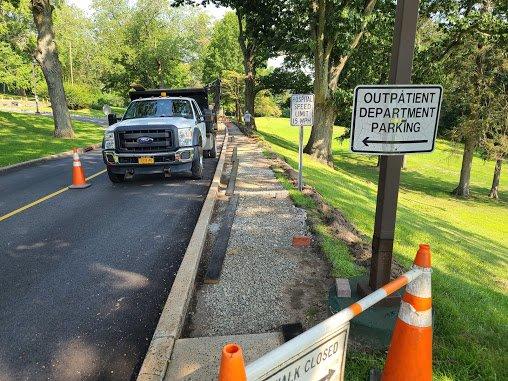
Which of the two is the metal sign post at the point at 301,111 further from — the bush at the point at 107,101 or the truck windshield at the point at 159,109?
the bush at the point at 107,101

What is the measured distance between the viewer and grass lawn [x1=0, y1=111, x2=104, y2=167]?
1526 centimetres

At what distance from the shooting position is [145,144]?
902 centimetres

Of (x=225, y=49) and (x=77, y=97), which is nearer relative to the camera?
(x=225, y=49)

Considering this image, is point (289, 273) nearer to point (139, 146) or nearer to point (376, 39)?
point (139, 146)

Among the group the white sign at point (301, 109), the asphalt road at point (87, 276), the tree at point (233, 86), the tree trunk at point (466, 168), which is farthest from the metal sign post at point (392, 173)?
the tree at point (233, 86)

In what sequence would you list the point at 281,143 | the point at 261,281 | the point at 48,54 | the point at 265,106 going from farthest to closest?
the point at 265,106
the point at 281,143
the point at 48,54
the point at 261,281

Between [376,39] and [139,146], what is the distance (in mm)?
15557

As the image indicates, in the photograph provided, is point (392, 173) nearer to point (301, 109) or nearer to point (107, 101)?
point (301, 109)

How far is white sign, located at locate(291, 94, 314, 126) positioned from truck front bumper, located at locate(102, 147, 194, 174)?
2.59 metres

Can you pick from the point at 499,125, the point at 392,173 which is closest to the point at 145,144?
the point at 392,173

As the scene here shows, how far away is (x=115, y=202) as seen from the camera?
26.6ft

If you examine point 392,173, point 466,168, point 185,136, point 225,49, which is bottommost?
point 466,168

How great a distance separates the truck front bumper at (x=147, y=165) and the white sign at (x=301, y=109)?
2.59 m

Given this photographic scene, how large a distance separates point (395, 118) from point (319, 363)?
79.1 inches
